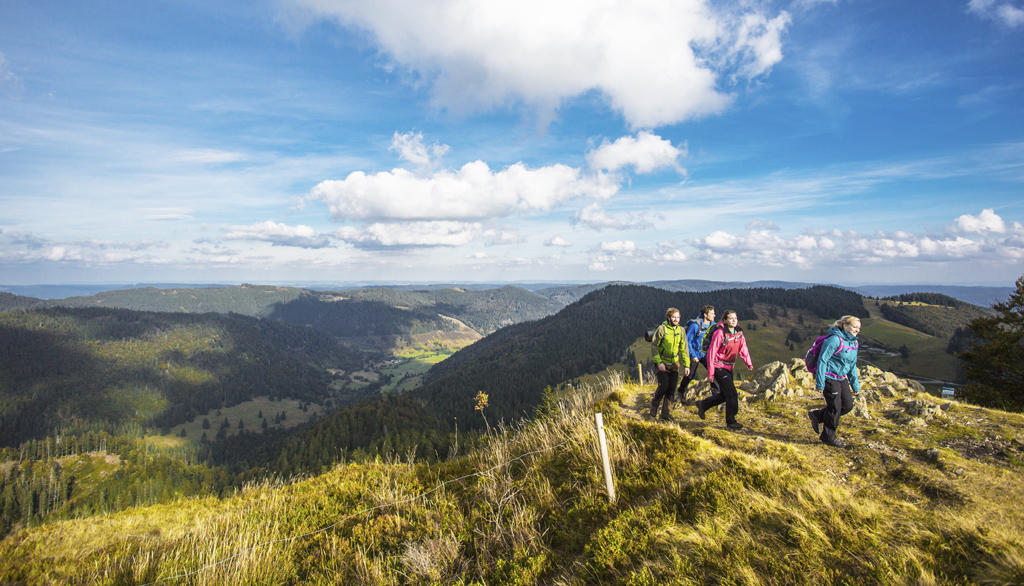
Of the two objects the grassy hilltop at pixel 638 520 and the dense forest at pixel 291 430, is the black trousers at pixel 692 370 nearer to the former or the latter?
the grassy hilltop at pixel 638 520

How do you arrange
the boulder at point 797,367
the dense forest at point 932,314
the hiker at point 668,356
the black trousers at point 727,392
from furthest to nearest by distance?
the dense forest at point 932,314 < the boulder at point 797,367 < the hiker at point 668,356 < the black trousers at point 727,392

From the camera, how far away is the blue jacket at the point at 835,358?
7.79m

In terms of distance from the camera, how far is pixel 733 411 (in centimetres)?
902

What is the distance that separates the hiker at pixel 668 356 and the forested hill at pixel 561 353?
98341mm

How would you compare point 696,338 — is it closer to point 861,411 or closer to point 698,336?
point 698,336

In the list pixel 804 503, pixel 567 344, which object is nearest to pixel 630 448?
pixel 804 503

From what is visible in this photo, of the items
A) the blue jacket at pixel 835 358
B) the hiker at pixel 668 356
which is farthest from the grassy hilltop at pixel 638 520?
the blue jacket at pixel 835 358

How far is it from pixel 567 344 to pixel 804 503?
544 feet

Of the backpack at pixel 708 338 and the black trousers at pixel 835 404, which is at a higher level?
the backpack at pixel 708 338

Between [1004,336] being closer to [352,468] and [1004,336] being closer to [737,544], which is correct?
[737,544]

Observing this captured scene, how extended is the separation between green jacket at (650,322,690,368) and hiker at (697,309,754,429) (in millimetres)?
594

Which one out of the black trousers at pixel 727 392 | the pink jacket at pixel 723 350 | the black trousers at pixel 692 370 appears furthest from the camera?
the black trousers at pixel 692 370

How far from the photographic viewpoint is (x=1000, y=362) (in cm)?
2061

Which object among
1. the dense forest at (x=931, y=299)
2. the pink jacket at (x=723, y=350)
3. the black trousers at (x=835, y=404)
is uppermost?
the pink jacket at (x=723, y=350)
